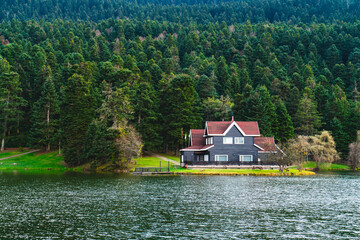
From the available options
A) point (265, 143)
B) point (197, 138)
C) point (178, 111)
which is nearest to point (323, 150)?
point (265, 143)

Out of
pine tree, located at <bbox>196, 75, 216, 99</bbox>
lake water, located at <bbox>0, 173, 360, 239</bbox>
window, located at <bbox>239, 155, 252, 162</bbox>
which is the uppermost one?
pine tree, located at <bbox>196, 75, 216, 99</bbox>

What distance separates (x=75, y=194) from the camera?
44562mm

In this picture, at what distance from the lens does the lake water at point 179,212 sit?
25953 millimetres

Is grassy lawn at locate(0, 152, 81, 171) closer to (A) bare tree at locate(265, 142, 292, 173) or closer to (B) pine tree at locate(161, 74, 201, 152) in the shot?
(B) pine tree at locate(161, 74, 201, 152)

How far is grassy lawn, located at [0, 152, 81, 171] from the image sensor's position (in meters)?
89.9

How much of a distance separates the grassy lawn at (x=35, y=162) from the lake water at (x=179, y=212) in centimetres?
3965

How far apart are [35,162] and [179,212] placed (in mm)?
70307

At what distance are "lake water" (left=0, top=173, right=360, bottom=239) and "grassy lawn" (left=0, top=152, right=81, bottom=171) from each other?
3965 cm

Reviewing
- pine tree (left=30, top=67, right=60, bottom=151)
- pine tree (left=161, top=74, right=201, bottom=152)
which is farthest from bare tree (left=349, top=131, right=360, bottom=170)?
pine tree (left=30, top=67, right=60, bottom=151)

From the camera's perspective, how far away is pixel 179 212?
33.4 metres

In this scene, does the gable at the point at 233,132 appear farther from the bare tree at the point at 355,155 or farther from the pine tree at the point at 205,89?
the pine tree at the point at 205,89

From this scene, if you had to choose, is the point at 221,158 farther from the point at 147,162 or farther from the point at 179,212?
the point at 179,212

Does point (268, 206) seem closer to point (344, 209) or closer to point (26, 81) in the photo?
point (344, 209)

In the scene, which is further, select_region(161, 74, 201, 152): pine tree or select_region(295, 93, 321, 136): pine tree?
select_region(295, 93, 321, 136): pine tree
